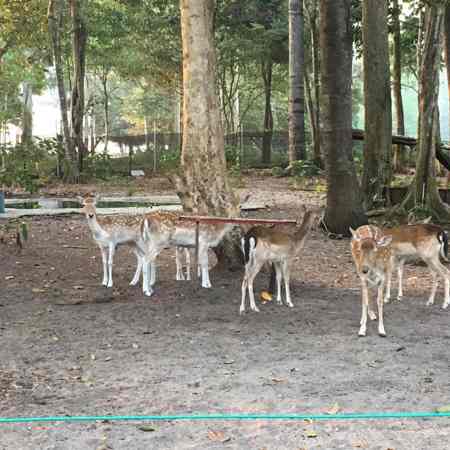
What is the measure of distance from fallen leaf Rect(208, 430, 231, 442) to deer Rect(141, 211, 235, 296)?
418cm

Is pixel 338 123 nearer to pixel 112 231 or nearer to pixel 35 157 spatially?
pixel 112 231

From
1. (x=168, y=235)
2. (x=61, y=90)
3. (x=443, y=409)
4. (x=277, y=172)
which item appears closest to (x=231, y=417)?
(x=443, y=409)

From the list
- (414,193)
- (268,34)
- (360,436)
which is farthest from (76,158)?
(360,436)

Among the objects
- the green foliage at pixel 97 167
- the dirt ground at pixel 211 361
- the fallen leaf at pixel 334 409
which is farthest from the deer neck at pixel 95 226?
the green foliage at pixel 97 167

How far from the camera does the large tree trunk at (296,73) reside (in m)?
26.1

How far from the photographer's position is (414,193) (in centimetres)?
1345

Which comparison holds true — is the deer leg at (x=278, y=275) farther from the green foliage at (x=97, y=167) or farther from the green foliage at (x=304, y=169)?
the green foliage at (x=97, y=167)

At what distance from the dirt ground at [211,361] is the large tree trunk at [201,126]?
1020 mm

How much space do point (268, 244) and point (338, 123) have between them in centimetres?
550

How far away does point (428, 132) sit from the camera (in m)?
13.3

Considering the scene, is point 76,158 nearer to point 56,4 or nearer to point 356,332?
point 56,4

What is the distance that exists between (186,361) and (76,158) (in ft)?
66.0

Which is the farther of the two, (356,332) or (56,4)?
(56,4)

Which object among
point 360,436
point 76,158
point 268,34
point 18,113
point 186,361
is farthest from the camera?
point 18,113
